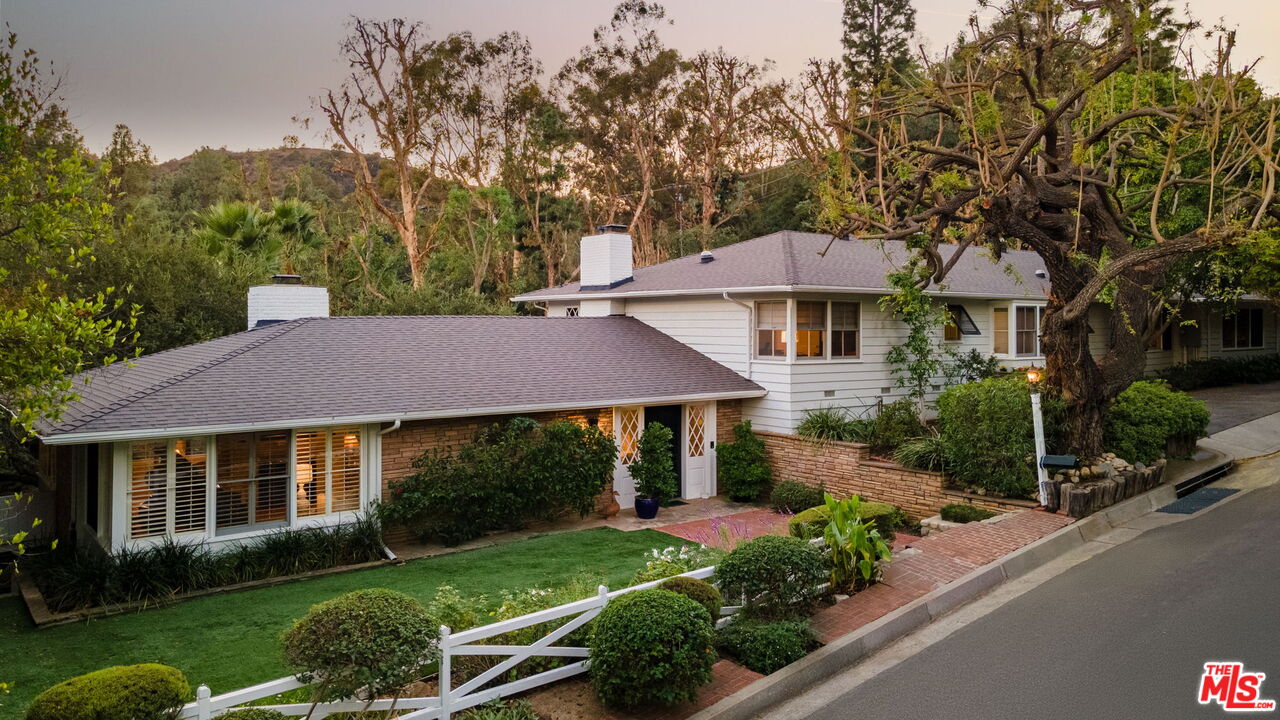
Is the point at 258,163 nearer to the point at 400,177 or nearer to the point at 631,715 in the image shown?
the point at 400,177

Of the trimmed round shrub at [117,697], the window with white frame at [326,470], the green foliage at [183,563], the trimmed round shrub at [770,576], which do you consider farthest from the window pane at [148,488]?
the trimmed round shrub at [770,576]

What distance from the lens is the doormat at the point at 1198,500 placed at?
41.8 feet

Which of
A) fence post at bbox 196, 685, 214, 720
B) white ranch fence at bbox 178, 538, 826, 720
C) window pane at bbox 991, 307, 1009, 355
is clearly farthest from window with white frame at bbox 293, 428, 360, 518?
window pane at bbox 991, 307, 1009, 355

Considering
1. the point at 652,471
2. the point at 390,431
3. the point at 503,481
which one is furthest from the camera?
the point at 652,471

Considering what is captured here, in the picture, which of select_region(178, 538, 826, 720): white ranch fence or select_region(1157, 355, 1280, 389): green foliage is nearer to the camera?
select_region(178, 538, 826, 720): white ranch fence

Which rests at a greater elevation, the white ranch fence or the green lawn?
the white ranch fence

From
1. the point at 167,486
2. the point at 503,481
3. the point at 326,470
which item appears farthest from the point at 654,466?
the point at 167,486

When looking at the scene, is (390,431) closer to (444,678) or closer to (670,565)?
(670,565)

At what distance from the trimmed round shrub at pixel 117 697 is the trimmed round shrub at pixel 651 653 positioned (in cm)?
303

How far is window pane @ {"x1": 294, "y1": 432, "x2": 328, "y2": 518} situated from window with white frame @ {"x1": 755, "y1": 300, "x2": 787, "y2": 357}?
29.2 ft

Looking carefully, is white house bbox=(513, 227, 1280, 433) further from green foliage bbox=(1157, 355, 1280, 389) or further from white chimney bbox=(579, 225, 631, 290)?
green foliage bbox=(1157, 355, 1280, 389)

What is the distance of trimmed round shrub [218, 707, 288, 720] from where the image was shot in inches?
213

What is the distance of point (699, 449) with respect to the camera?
16.6 meters

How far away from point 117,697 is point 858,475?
12.4 metres
